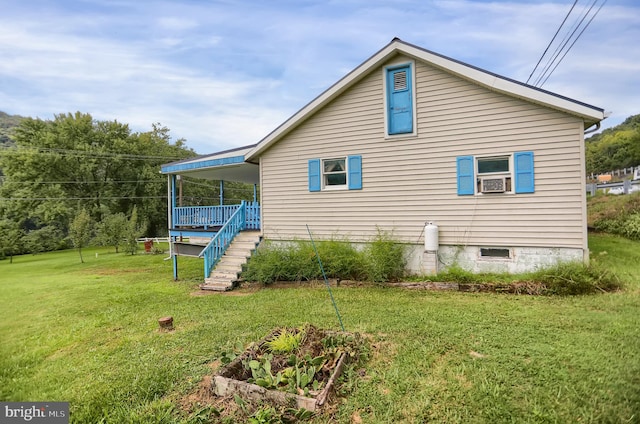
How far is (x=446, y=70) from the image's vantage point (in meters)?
7.67

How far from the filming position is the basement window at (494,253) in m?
7.23

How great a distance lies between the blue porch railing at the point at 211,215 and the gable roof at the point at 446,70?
1.95 meters

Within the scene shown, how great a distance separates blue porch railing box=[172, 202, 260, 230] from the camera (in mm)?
10898

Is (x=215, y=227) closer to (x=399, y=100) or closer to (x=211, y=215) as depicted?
(x=211, y=215)

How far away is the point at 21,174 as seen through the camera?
95.1 feet

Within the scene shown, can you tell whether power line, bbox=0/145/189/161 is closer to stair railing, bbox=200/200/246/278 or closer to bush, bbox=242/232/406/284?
stair railing, bbox=200/200/246/278

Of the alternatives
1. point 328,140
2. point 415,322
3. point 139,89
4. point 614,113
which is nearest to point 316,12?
point 328,140

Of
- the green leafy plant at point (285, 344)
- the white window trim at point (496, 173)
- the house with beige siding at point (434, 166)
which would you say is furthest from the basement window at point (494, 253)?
the green leafy plant at point (285, 344)

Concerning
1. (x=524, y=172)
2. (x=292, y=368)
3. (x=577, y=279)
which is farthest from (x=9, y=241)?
(x=577, y=279)

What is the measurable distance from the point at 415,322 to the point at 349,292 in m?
2.53

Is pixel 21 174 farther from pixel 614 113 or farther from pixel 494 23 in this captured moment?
pixel 614 113

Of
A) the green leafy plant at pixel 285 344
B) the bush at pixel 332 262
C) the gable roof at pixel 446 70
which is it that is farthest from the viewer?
the bush at pixel 332 262

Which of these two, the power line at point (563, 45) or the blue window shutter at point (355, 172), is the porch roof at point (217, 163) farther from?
the power line at point (563, 45)

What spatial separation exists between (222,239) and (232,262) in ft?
3.32
